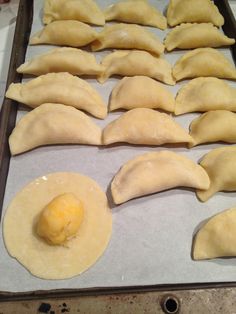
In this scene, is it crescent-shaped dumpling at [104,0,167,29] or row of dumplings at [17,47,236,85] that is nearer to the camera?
row of dumplings at [17,47,236,85]

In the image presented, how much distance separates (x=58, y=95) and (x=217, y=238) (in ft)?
2.67

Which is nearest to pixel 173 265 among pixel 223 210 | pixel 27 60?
pixel 223 210

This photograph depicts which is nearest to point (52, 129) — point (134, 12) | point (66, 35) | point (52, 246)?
point (52, 246)

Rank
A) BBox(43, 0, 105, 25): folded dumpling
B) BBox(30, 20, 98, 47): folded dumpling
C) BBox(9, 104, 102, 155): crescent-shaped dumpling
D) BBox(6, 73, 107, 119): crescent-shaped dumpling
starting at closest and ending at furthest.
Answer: BBox(9, 104, 102, 155): crescent-shaped dumpling < BBox(6, 73, 107, 119): crescent-shaped dumpling < BBox(30, 20, 98, 47): folded dumpling < BBox(43, 0, 105, 25): folded dumpling

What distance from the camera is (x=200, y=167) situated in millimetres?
1359

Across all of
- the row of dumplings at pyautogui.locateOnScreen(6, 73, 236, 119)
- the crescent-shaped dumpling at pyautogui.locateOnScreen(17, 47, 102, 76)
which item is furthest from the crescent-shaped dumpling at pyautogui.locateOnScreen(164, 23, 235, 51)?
the crescent-shaped dumpling at pyautogui.locateOnScreen(17, 47, 102, 76)

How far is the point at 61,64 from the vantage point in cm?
159

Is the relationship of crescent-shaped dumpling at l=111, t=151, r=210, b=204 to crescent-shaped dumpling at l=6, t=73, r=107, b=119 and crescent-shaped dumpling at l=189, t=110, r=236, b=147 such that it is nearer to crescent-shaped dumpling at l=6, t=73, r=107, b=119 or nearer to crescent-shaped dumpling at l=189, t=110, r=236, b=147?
crescent-shaped dumpling at l=189, t=110, r=236, b=147

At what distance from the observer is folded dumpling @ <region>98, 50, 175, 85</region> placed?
1626 millimetres

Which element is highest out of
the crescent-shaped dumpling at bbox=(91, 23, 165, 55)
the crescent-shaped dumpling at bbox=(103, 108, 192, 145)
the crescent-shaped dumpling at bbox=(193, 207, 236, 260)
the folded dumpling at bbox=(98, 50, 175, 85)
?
the crescent-shaped dumpling at bbox=(91, 23, 165, 55)

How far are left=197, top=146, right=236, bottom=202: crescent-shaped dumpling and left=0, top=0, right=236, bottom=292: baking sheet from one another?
3cm

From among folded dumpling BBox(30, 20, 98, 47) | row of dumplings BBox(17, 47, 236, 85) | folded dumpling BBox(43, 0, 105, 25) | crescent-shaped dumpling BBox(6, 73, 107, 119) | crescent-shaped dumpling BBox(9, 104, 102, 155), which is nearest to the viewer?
crescent-shaped dumpling BBox(9, 104, 102, 155)

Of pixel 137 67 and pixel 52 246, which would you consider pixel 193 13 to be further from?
pixel 52 246

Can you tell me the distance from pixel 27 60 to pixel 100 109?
464 mm
